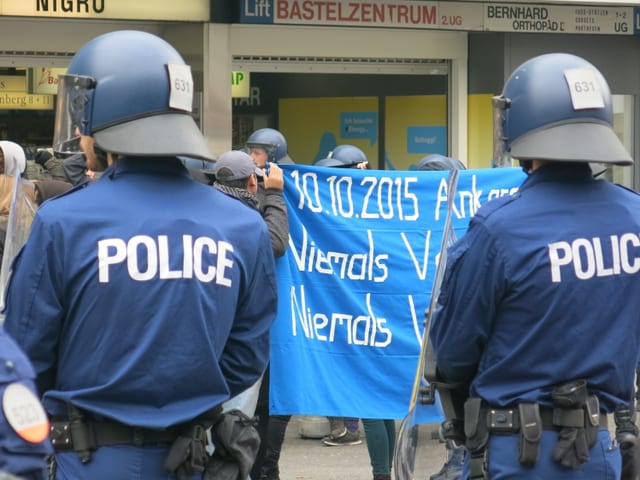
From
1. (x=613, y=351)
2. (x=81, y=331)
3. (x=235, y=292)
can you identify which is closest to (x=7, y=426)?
(x=81, y=331)

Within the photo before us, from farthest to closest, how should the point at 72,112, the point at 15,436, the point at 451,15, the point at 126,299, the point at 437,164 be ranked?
1. the point at 451,15
2. the point at 437,164
3. the point at 72,112
4. the point at 126,299
5. the point at 15,436

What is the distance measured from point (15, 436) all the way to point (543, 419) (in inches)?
77.1

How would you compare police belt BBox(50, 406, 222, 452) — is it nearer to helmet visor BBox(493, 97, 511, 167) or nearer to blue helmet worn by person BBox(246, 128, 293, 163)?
helmet visor BBox(493, 97, 511, 167)

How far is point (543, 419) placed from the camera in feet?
12.9

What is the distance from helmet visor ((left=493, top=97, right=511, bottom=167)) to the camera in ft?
14.1

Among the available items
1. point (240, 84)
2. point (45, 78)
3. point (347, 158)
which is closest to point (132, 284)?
point (347, 158)

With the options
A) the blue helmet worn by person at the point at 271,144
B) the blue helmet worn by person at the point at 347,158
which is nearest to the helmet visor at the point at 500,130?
the blue helmet worn by person at the point at 271,144

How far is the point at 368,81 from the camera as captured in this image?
13852 millimetres

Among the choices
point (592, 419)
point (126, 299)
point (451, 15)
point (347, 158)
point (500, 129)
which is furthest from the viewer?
point (451, 15)

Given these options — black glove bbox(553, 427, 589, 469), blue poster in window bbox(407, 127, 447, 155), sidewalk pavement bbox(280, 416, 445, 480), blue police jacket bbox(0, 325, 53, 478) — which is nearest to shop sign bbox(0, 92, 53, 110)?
blue poster in window bbox(407, 127, 447, 155)

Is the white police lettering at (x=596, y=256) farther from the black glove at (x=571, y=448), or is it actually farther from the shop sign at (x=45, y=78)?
the shop sign at (x=45, y=78)

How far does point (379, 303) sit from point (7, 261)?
7.14 feet

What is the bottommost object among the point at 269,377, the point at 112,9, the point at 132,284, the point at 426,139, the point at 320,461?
the point at 320,461

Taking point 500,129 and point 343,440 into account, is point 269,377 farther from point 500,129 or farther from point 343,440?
point 500,129
